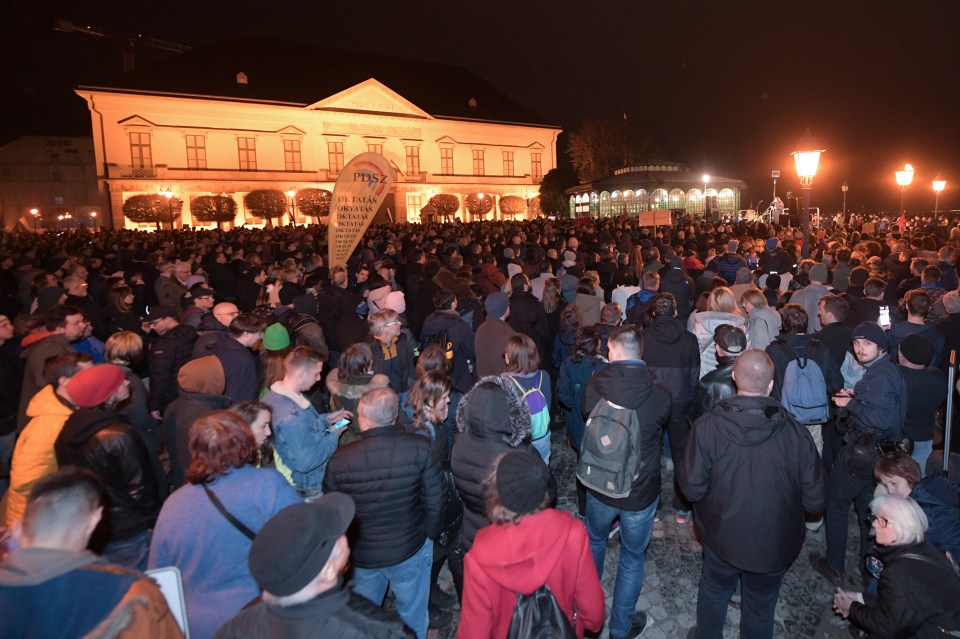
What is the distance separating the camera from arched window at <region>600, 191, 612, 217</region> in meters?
36.2

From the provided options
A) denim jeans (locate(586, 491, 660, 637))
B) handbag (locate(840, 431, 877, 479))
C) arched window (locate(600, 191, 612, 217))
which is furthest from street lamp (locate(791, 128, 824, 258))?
arched window (locate(600, 191, 612, 217))

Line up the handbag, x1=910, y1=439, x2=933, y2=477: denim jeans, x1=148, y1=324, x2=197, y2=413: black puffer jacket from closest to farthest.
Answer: the handbag
x1=910, y1=439, x2=933, y2=477: denim jeans
x1=148, y1=324, x2=197, y2=413: black puffer jacket

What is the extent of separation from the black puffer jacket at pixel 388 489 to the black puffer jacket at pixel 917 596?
2.19m

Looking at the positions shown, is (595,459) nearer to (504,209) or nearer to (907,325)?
(907,325)

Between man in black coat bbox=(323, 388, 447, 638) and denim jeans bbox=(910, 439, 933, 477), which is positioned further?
denim jeans bbox=(910, 439, 933, 477)

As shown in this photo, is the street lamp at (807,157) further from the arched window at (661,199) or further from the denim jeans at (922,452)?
the arched window at (661,199)

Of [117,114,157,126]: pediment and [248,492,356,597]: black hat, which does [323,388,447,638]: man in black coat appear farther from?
[117,114,157,126]: pediment

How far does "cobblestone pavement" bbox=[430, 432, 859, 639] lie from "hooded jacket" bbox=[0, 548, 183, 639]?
239cm

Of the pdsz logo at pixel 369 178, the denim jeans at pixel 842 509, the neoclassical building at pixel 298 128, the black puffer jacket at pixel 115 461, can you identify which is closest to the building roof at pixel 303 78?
the neoclassical building at pixel 298 128

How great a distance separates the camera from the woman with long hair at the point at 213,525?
2.52 metres

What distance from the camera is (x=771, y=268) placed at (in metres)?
9.53

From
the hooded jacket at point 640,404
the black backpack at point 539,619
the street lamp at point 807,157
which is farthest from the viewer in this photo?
the street lamp at point 807,157

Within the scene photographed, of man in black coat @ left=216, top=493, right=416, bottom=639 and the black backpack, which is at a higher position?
man in black coat @ left=216, top=493, right=416, bottom=639

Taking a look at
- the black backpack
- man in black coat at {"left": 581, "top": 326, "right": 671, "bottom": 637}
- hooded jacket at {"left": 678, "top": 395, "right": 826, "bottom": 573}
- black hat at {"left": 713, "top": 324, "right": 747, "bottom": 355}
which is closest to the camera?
the black backpack
